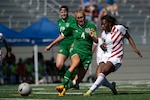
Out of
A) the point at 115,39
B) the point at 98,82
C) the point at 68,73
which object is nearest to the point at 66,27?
the point at 68,73

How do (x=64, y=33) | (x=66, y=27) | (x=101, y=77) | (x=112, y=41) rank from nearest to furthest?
(x=101, y=77)
(x=112, y=41)
(x=64, y=33)
(x=66, y=27)

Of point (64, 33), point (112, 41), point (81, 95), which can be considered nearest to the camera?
point (81, 95)

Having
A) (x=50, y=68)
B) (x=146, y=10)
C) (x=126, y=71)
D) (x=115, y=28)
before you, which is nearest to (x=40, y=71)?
(x=50, y=68)

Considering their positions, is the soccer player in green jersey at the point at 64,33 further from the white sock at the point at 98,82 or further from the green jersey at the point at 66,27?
the white sock at the point at 98,82

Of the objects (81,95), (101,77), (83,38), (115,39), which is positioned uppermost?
(115,39)

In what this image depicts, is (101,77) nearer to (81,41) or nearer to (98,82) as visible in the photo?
(98,82)

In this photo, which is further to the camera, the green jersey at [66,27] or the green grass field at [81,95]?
the green jersey at [66,27]

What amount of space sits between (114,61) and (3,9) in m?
17.4

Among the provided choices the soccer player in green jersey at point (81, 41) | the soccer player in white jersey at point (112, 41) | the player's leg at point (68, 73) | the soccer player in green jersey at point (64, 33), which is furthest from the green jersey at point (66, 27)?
the soccer player in white jersey at point (112, 41)

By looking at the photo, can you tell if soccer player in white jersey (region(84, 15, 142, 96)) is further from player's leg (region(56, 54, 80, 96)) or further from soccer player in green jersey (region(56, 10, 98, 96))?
player's leg (region(56, 54, 80, 96))

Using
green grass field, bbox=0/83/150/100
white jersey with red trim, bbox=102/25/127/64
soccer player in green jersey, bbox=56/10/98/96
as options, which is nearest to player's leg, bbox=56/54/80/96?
soccer player in green jersey, bbox=56/10/98/96

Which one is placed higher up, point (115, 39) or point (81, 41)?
point (115, 39)

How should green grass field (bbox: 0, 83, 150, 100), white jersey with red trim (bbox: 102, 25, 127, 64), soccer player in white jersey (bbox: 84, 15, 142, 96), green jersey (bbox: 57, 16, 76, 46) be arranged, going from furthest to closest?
green jersey (bbox: 57, 16, 76, 46) → white jersey with red trim (bbox: 102, 25, 127, 64) → soccer player in white jersey (bbox: 84, 15, 142, 96) → green grass field (bbox: 0, 83, 150, 100)

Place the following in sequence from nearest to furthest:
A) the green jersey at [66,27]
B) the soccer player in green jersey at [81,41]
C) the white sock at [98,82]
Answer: the white sock at [98,82] → the soccer player in green jersey at [81,41] → the green jersey at [66,27]
